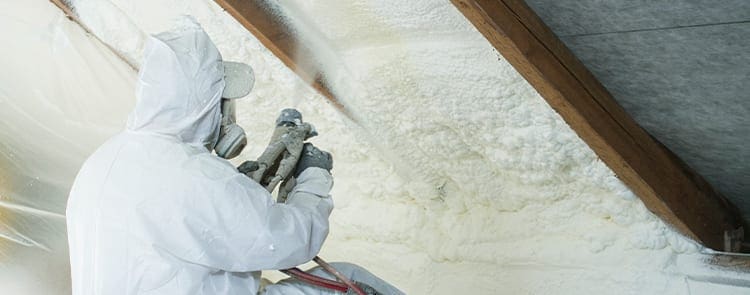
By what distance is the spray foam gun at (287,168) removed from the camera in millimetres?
1887

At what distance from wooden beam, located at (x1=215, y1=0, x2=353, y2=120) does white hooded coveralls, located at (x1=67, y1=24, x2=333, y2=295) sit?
1.74 ft

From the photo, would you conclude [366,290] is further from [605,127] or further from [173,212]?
[605,127]

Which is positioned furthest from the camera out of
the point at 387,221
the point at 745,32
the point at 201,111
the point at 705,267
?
the point at 387,221

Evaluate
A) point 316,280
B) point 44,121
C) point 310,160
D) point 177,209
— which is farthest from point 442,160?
point 44,121

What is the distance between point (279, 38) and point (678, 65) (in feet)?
3.64

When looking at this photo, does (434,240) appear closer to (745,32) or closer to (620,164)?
(620,164)

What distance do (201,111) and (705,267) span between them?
1.25 m

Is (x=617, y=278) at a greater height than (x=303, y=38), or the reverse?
(x=303, y=38)

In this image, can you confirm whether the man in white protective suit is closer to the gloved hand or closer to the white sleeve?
the white sleeve

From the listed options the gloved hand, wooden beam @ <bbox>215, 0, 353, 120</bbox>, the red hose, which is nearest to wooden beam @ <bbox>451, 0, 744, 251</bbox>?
the gloved hand

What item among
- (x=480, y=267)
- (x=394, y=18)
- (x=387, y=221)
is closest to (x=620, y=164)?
(x=394, y=18)

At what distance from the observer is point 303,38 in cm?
251

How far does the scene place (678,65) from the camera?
5.74 ft

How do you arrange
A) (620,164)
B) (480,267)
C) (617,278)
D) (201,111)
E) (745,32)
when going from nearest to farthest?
(745,32) → (201,111) → (620,164) → (617,278) → (480,267)
